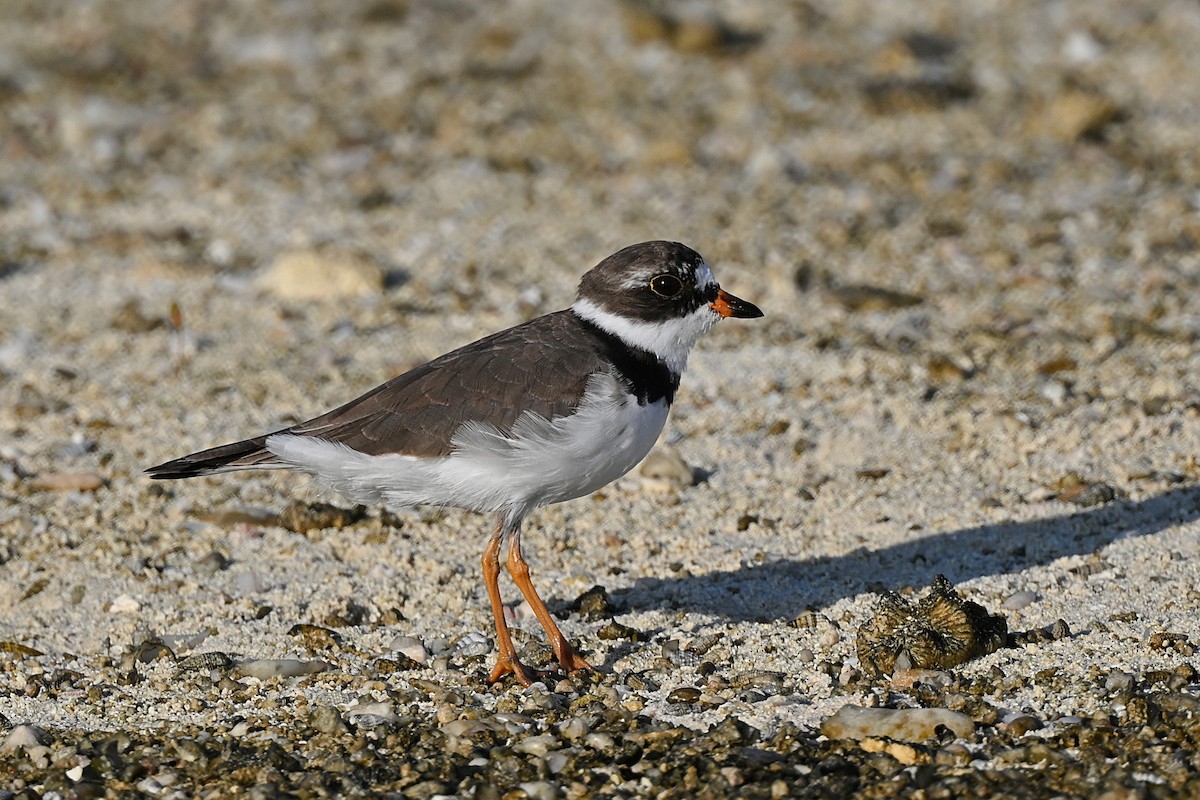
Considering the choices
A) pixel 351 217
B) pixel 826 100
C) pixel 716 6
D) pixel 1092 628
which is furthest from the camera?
pixel 716 6

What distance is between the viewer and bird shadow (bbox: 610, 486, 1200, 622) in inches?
217

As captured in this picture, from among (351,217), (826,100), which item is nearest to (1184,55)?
(826,100)

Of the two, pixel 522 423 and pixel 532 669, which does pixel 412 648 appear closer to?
pixel 532 669

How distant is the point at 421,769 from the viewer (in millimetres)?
4371

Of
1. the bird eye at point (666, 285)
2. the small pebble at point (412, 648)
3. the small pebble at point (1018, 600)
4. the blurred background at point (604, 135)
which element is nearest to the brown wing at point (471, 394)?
the bird eye at point (666, 285)

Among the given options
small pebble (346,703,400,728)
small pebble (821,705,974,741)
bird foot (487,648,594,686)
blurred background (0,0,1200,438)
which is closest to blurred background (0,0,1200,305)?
blurred background (0,0,1200,438)

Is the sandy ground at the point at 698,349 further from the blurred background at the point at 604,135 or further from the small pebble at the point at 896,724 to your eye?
the small pebble at the point at 896,724

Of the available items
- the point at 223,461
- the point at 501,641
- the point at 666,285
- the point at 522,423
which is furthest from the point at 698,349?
the point at 223,461

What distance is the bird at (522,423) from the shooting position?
498cm

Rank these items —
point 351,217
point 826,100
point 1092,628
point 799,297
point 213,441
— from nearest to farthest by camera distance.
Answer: point 1092,628 < point 213,441 < point 799,297 < point 351,217 < point 826,100

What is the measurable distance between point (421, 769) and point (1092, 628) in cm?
224

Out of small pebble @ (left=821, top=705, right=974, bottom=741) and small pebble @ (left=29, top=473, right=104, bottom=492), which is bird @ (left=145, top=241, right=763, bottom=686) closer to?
small pebble @ (left=821, top=705, right=974, bottom=741)

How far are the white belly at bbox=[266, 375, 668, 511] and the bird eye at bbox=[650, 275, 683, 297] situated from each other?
418mm

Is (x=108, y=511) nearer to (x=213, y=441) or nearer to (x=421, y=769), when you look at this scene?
(x=213, y=441)
